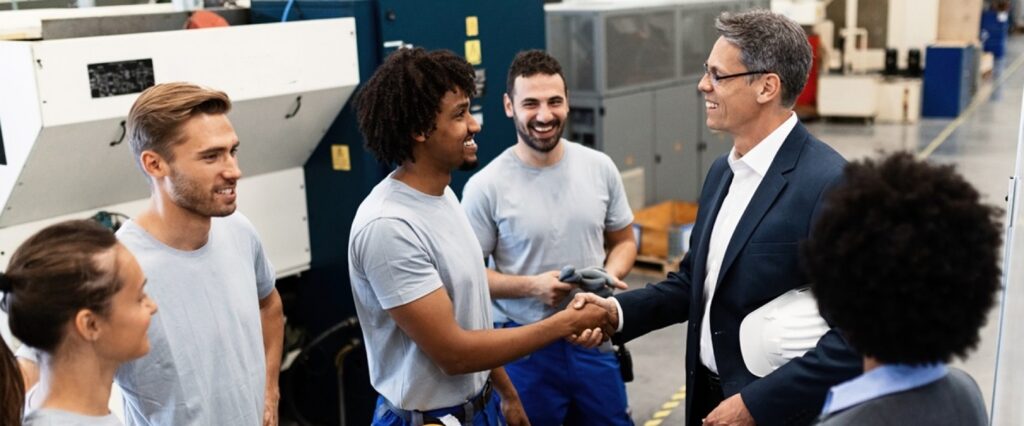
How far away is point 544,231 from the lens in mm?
3045

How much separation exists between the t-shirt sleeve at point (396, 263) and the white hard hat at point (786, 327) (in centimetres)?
71

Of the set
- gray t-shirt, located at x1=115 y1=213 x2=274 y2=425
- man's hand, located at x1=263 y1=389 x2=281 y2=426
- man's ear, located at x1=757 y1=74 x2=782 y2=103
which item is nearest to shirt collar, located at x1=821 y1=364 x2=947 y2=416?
man's ear, located at x1=757 y1=74 x2=782 y2=103

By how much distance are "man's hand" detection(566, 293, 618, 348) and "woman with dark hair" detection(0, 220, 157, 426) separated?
3.72ft

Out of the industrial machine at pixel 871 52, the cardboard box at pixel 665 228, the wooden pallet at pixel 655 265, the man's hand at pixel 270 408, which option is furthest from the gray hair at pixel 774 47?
the industrial machine at pixel 871 52

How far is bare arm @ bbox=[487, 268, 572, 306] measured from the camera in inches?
113

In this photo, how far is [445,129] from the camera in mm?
2219

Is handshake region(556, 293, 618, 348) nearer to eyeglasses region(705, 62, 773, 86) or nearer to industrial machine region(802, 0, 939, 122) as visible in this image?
eyeglasses region(705, 62, 773, 86)

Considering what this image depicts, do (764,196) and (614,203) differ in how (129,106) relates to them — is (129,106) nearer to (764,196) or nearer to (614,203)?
(614,203)

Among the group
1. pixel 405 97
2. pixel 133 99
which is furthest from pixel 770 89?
pixel 133 99

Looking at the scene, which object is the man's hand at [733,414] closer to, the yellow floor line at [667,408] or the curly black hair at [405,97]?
the curly black hair at [405,97]

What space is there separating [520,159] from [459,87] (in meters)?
0.88

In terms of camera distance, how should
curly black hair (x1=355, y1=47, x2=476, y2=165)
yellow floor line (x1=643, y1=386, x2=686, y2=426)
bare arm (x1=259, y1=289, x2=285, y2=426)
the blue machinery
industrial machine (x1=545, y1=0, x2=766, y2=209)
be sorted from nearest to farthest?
1. curly black hair (x1=355, y1=47, x2=476, y2=165)
2. bare arm (x1=259, y1=289, x2=285, y2=426)
3. the blue machinery
4. yellow floor line (x1=643, y1=386, x2=686, y2=426)
5. industrial machine (x1=545, y1=0, x2=766, y2=209)

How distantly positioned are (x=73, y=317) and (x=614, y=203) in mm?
1967

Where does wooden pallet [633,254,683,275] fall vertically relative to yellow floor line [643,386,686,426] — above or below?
above
